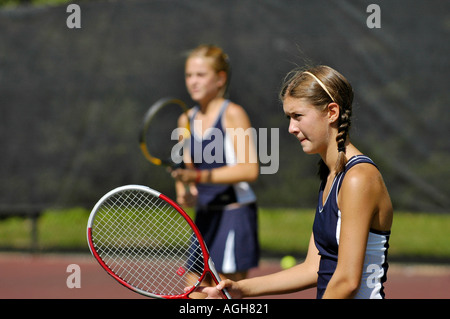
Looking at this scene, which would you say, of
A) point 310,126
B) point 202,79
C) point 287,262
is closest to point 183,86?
point 287,262

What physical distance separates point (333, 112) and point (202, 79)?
4.90 feet

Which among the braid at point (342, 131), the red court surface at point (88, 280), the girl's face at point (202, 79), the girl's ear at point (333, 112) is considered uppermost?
the girl's face at point (202, 79)

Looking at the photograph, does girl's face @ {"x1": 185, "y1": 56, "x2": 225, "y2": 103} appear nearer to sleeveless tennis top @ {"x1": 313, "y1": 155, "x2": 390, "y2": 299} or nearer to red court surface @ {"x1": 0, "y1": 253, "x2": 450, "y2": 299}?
sleeveless tennis top @ {"x1": 313, "y1": 155, "x2": 390, "y2": 299}

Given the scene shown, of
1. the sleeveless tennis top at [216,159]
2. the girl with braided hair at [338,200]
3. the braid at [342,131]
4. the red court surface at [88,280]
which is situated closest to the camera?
the girl with braided hair at [338,200]

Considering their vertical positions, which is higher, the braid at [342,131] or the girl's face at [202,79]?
the girl's face at [202,79]

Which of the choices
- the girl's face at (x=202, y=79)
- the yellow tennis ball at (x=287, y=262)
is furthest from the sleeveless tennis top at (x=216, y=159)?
the yellow tennis ball at (x=287, y=262)

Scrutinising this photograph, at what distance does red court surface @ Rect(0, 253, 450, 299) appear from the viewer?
4941 millimetres

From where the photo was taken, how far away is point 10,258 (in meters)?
6.43

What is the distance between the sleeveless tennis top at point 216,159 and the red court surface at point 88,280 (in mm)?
1418

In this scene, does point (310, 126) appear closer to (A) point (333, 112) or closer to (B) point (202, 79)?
(A) point (333, 112)

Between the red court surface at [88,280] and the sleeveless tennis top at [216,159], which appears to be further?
the red court surface at [88,280]

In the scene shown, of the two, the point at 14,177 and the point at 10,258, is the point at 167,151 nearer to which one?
the point at 14,177

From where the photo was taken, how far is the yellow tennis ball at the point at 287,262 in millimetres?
5594

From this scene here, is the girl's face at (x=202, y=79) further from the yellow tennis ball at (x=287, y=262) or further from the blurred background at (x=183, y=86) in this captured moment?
the yellow tennis ball at (x=287, y=262)
